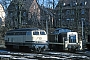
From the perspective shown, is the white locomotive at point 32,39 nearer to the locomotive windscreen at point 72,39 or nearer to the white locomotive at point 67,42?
the white locomotive at point 67,42

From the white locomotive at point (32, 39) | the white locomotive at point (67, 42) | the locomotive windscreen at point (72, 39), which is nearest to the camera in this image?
the white locomotive at point (32, 39)

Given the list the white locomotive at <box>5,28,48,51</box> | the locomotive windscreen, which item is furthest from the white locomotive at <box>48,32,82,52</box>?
the white locomotive at <box>5,28,48,51</box>

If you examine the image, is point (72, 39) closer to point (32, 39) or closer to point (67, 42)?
point (67, 42)

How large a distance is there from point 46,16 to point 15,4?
34.4 feet

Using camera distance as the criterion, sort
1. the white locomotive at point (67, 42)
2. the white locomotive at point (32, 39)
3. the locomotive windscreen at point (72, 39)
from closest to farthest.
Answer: the white locomotive at point (32, 39) → the white locomotive at point (67, 42) → the locomotive windscreen at point (72, 39)

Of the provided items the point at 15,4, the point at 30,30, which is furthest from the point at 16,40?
the point at 15,4

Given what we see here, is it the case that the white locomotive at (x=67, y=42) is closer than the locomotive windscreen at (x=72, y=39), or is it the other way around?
the white locomotive at (x=67, y=42)

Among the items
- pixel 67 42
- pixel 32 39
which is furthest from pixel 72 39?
pixel 32 39

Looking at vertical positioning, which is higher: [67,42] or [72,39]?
[72,39]

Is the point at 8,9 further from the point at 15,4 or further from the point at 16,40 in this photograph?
the point at 16,40

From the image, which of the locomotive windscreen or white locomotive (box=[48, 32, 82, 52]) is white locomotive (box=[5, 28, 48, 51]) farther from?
the locomotive windscreen

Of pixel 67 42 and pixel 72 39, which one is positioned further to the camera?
pixel 72 39

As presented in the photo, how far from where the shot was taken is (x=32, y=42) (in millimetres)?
25953

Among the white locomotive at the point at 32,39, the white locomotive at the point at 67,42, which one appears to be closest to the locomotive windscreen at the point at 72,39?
the white locomotive at the point at 67,42
